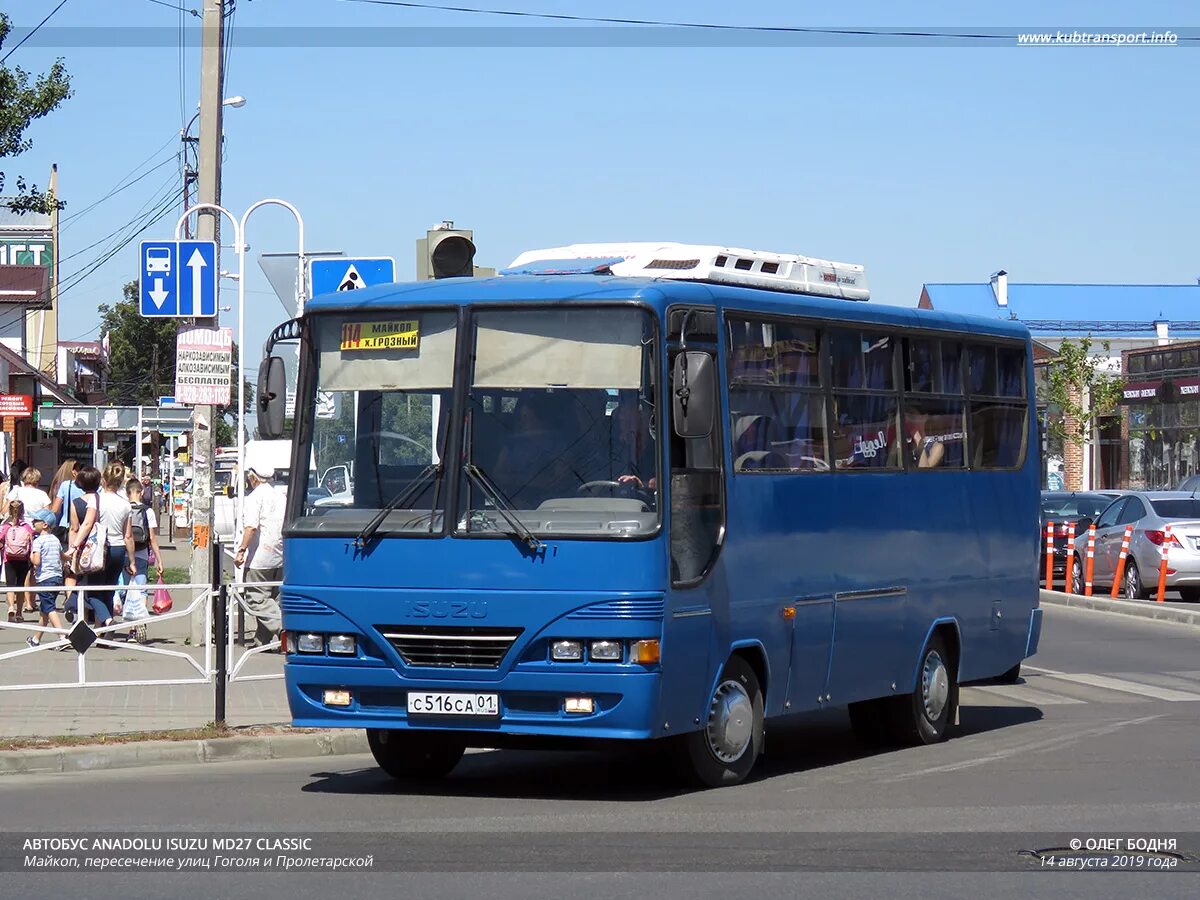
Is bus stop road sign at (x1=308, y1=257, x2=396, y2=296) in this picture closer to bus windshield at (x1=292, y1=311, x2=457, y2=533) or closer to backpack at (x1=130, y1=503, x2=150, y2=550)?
backpack at (x1=130, y1=503, x2=150, y2=550)

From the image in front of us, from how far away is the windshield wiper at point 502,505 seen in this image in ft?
32.5

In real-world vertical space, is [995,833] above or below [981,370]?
below

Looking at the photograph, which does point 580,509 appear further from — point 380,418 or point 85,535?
point 85,535

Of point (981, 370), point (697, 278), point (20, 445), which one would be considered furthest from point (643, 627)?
point (20, 445)

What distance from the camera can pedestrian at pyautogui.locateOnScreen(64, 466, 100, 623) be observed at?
19.7 meters

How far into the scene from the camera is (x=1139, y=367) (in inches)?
2488

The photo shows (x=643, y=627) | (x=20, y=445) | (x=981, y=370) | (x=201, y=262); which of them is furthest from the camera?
(x=20, y=445)

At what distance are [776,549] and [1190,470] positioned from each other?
51.1 meters

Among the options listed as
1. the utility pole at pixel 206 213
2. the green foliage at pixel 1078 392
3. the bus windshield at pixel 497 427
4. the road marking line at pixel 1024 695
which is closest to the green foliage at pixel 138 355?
the green foliage at pixel 1078 392

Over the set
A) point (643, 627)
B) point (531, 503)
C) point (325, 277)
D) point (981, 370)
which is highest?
point (325, 277)

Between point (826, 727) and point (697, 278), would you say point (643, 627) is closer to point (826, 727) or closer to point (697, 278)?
point (697, 278)

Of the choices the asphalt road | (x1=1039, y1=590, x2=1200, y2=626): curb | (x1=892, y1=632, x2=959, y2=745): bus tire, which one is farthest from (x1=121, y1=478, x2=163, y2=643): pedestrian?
(x1=1039, y1=590, x2=1200, y2=626): curb

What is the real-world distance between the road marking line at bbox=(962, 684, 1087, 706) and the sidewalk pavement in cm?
628

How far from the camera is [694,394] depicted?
9758 millimetres
